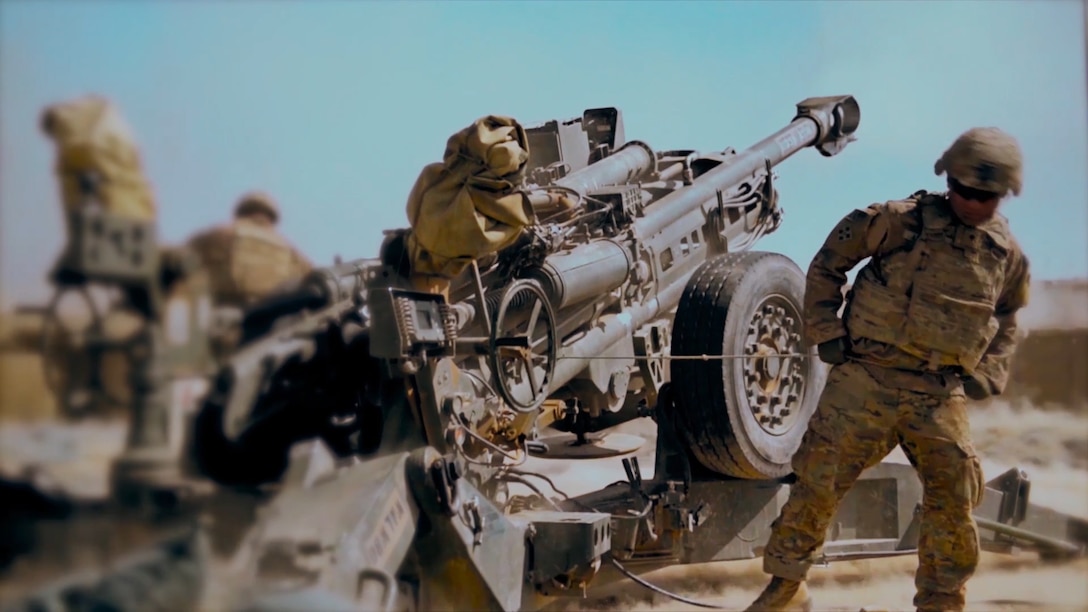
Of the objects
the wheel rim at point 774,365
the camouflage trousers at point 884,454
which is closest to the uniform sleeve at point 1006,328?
the camouflage trousers at point 884,454

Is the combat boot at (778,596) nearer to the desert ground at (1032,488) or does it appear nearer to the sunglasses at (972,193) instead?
the desert ground at (1032,488)

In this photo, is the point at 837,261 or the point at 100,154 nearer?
the point at 100,154

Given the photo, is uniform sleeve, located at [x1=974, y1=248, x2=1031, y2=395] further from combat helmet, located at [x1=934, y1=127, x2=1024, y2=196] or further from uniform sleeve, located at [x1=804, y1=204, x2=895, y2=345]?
uniform sleeve, located at [x1=804, y1=204, x2=895, y2=345]

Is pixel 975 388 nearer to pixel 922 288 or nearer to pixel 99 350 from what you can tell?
pixel 922 288

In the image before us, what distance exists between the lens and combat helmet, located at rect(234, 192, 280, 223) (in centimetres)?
250

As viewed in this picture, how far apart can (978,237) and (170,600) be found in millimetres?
3230

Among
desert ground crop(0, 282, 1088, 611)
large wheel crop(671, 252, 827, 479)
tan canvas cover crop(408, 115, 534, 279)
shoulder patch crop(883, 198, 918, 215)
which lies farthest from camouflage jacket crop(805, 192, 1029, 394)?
tan canvas cover crop(408, 115, 534, 279)

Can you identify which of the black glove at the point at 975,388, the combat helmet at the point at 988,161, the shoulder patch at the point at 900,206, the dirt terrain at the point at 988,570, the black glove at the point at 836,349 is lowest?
the dirt terrain at the point at 988,570

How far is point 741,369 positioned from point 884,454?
0.86 metres

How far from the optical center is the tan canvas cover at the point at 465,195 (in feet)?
12.1

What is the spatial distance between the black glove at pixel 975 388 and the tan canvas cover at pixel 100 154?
333 centimetres

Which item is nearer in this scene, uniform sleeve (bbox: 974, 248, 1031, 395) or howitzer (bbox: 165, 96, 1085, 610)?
howitzer (bbox: 165, 96, 1085, 610)

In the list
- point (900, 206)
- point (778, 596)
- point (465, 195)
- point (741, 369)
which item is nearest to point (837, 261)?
point (900, 206)

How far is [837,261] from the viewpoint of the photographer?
4.51 m
